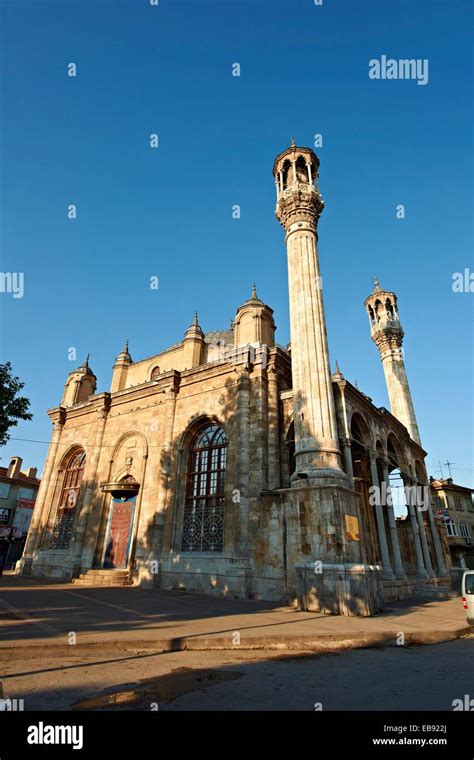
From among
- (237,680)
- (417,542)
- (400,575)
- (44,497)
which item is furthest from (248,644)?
(44,497)

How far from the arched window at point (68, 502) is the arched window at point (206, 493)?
348 inches

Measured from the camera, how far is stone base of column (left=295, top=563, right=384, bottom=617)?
1159 centimetres

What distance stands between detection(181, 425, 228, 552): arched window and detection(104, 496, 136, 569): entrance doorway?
11.5 ft

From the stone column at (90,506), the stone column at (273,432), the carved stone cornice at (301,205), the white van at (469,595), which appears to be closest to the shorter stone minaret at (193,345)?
the stone column at (90,506)

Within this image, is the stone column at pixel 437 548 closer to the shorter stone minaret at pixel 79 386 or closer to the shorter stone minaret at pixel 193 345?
the shorter stone minaret at pixel 193 345

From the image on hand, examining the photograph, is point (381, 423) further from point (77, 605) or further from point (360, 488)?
point (77, 605)

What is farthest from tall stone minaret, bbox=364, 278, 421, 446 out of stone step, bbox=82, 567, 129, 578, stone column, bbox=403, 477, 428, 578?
stone step, bbox=82, 567, 129, 578

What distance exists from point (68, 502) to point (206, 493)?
420 inches

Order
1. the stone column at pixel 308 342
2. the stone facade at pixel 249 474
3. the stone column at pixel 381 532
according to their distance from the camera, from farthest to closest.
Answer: the stone column at pixel 381 532
the stone column at pixel 308 342
the stone facade at pixel 249 474

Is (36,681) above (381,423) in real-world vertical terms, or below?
below

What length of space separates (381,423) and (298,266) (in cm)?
1029

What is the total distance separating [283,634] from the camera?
779 cm

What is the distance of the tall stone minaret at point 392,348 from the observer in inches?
1187
